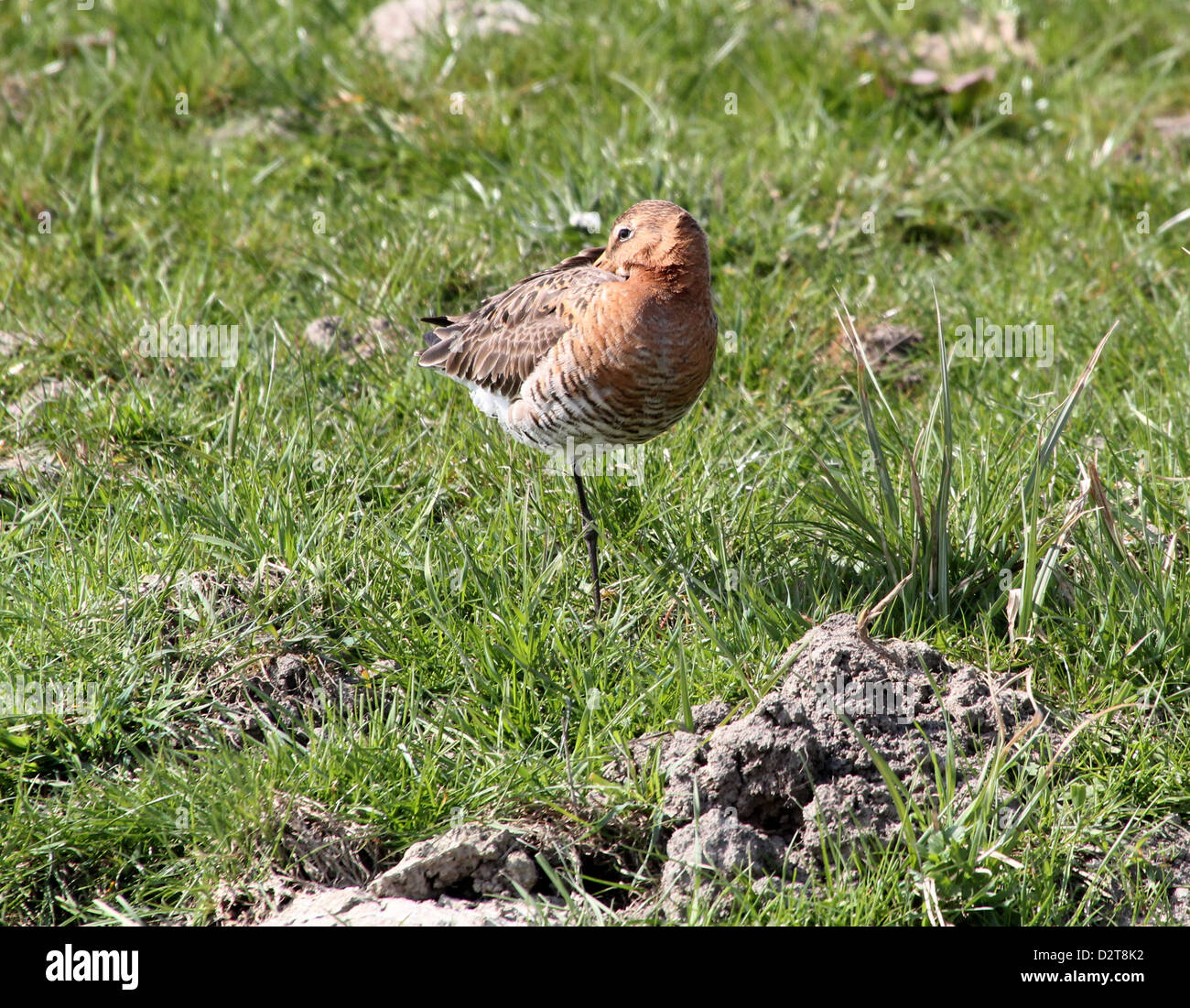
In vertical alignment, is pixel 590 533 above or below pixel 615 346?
below

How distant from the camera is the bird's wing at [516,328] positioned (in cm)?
429

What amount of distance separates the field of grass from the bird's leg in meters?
0.11

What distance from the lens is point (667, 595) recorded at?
4.18 metres

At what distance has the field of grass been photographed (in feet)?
11.4

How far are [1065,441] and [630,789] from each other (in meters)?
2.30

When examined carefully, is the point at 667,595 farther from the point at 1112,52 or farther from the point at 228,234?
the point at 1112,52

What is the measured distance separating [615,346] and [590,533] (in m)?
0.65
